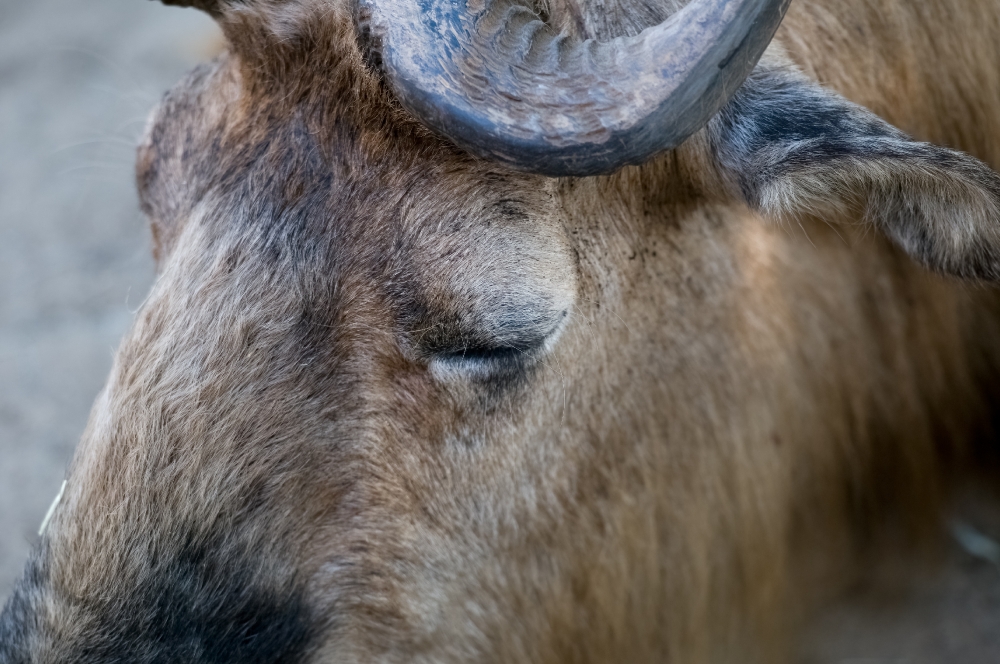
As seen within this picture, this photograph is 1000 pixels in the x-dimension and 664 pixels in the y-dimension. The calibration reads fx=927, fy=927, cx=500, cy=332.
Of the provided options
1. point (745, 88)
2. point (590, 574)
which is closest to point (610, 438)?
point (590, 574)

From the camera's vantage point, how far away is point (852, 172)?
1918 millimetres

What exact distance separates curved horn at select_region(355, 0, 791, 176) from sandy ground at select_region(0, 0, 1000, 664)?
61.8 inches

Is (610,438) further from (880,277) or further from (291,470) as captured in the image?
(880,277)

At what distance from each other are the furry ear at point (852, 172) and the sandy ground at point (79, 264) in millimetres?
1915

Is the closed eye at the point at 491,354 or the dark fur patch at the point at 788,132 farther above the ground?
the dark fur patch at the point at 788,132

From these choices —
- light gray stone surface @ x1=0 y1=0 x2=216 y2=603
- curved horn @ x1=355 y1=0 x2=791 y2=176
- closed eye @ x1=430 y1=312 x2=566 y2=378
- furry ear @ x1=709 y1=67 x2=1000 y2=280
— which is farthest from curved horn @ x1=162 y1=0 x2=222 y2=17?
furry ear @ x1=709 y1=67 x2=1000 y2=280

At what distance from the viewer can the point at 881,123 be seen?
1.96 m

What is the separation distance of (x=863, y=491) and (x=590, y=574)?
51.9 inches

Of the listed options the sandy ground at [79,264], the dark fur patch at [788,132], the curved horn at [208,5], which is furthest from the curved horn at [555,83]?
the sandy ground at [79,264]

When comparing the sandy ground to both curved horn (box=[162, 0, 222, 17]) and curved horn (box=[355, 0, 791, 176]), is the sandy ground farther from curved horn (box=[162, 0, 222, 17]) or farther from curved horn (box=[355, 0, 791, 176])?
curved horn (box=[355, 0, 791, 176])

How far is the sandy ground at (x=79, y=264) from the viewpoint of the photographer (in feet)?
12.1

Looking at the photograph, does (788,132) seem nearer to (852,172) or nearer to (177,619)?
(852,172)

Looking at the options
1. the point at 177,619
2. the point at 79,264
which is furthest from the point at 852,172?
the point at 79,264

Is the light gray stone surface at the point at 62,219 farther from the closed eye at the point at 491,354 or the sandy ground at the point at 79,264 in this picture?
the closed eye at the point at 491,354
